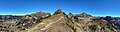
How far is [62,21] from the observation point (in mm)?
154500

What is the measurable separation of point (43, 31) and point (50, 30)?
3.67 metres

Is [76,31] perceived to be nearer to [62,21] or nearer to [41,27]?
[62,21]

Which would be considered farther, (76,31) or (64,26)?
(76,31)

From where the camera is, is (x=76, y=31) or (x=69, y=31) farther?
(x=76, y=31)

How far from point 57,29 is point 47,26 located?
23.3 ft

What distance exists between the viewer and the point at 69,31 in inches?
5778

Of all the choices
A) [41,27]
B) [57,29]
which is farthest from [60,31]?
[41,27]

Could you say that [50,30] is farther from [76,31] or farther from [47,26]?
[76,31]

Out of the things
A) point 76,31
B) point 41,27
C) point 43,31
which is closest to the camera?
point 43,31

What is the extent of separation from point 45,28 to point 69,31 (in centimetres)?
1267

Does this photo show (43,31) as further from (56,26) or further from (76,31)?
(76,31)

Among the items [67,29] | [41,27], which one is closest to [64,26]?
[67,29]

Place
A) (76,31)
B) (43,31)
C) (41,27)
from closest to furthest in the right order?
(43,31) → (41,27) → (76,31)

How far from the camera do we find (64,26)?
148 metres
